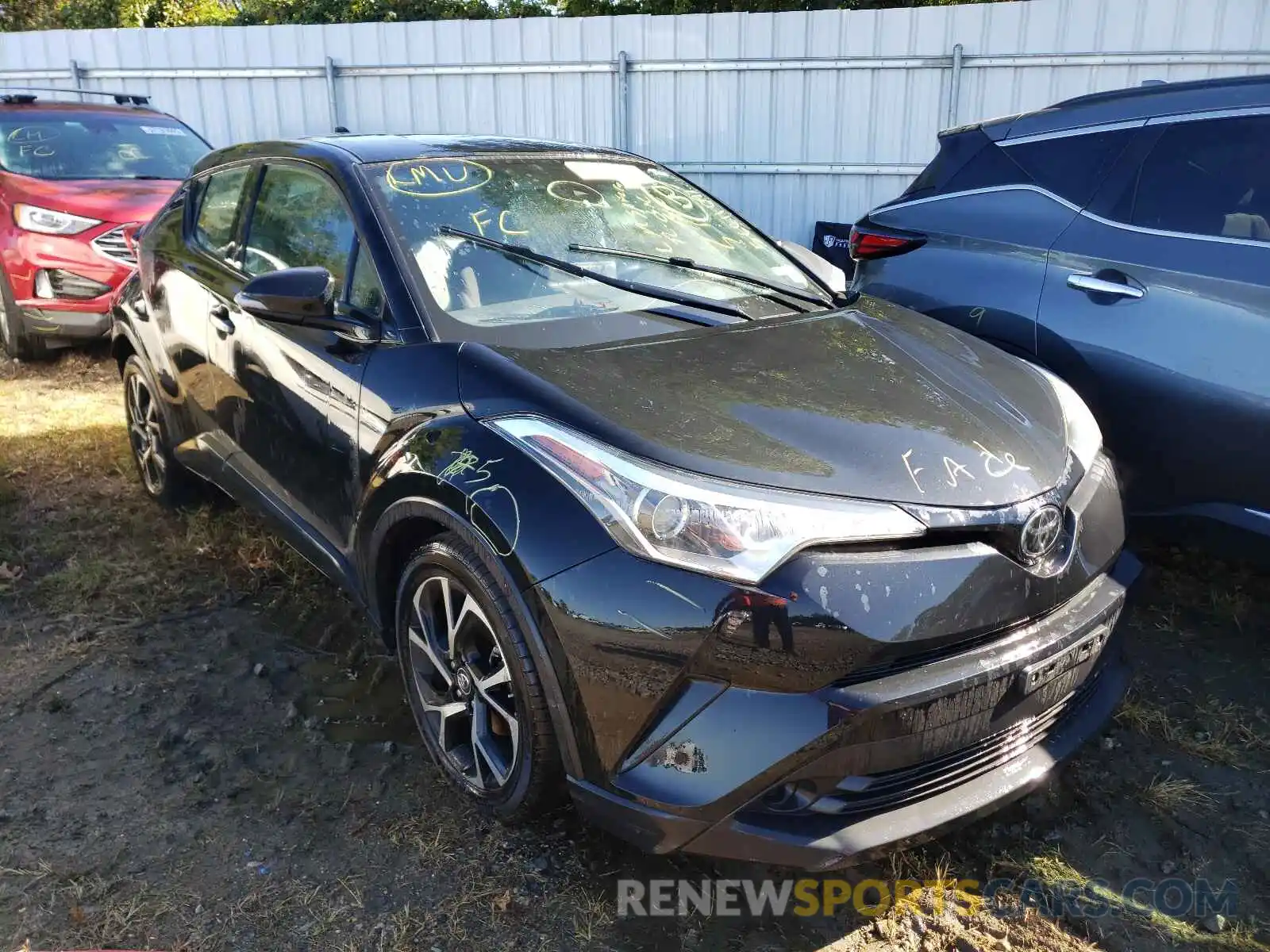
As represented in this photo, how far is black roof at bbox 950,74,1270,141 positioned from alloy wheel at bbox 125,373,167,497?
12.2 feet

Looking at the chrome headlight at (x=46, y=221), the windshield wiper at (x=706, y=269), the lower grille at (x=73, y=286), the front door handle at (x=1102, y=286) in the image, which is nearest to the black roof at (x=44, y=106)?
the chrome headlight at (x=46, y=221)

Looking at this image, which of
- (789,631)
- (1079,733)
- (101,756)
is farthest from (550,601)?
(101,756)

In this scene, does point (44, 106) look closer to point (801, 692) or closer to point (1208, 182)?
point (1208, 182)

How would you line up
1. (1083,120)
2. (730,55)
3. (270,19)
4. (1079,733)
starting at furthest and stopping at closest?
(270,19)
(730,55)
(1083,120)
(1079,733)

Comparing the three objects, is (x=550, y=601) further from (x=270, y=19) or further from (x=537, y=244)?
(x=270, y=19)

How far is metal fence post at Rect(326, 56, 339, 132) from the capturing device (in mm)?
10594

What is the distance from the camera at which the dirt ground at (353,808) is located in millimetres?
2154

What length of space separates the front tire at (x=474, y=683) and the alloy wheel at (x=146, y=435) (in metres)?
2.19

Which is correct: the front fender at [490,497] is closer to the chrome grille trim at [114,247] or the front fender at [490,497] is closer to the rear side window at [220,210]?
the rear side window at [220,210]

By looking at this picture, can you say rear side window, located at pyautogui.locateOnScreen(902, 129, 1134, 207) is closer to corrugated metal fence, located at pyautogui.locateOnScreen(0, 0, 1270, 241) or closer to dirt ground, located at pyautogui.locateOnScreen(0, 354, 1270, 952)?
dirt ground, located at pyautogui.locateOnScreen(0, 354, 1270, 952)

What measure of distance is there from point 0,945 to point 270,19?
17377mm

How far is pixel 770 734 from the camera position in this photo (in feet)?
5.97

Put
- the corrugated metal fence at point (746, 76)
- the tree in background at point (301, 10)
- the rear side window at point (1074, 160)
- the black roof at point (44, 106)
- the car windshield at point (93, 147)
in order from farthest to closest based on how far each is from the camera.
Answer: the tree in background at point (301, 10) → the corrugated metal fence at point (746, 76) → the black roof at point (44, 106) → the car windshield at point (93, 147) → the rear side window at point (1074, 160)

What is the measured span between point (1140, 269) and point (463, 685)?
8.42ft
